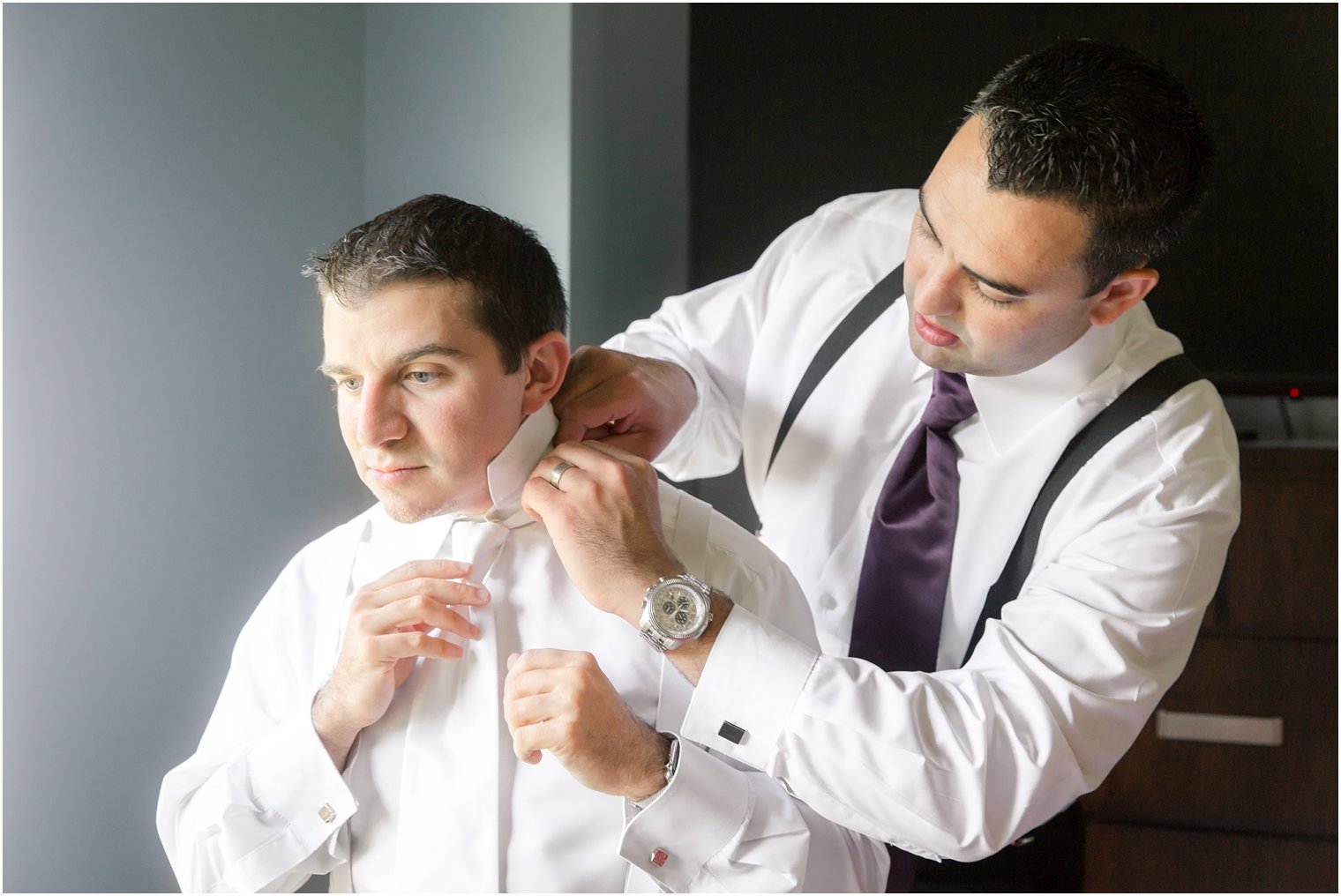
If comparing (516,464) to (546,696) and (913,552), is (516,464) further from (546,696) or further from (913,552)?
(913,552)

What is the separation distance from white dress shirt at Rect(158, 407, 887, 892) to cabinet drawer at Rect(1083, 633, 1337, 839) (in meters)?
1.30

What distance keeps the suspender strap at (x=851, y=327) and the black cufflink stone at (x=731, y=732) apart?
1.99 feet

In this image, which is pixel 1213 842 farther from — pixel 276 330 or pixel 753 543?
pixel 276 330

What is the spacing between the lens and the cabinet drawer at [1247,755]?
2.34 m

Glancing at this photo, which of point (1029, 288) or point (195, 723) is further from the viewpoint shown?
point (195, 723)

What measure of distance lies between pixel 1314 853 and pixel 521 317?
210 cm

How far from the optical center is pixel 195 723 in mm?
2084

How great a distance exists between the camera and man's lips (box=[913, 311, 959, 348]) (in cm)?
133

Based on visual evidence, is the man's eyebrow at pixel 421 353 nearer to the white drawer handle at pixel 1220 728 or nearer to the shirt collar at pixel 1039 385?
the shirt collar at pixel 1039 385

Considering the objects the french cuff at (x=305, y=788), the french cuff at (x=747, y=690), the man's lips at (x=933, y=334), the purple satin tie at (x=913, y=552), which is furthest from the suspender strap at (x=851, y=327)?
the french cuff at (x=305, y=788)

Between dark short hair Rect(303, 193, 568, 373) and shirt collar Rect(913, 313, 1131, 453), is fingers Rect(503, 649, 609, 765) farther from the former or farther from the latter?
shirt collar Rect(913, 313, 1131, 453)

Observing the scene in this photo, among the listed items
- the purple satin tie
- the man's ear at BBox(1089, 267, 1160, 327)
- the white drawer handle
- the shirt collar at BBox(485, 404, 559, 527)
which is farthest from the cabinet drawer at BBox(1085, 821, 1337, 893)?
the shirt collar at BBox(485, 404, 559, 527)

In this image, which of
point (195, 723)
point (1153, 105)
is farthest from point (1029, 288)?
point (195, 723)

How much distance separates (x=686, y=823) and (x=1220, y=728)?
5.45 feet
